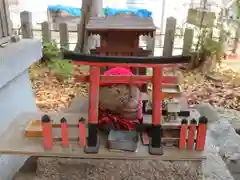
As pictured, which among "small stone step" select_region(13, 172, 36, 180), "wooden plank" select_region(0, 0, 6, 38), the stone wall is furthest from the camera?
"wooden plank" select_region(0, 0, 6, 38)

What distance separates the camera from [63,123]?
889 millimetres

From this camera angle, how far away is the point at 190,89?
119 inches

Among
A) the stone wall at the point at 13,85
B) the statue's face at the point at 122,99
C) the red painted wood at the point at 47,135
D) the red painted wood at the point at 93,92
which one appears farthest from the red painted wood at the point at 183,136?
the stone wall at the point at 13,85

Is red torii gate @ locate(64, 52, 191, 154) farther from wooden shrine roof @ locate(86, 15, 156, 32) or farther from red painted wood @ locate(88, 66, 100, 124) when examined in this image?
wooden shrine roof @ locate(86, 15, 156, 32)

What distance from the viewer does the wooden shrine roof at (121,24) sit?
0.86 m

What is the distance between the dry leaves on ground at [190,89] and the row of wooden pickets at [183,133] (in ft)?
5.46

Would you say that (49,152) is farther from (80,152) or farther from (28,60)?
(28,60)

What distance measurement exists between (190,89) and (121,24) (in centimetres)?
224

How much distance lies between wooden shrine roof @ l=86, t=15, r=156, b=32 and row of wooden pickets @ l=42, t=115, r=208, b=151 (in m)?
0.28

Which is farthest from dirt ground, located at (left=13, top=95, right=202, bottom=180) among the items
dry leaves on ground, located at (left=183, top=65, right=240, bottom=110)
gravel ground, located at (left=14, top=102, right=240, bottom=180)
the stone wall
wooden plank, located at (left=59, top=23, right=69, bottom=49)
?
wooden plank, located at (left=59, top=23, right=69, bottom=49)

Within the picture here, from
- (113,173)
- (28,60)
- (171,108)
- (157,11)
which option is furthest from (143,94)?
(157,11)

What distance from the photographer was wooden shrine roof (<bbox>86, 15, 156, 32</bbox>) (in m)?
0.86

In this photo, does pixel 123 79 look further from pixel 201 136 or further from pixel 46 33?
pixel 46 33

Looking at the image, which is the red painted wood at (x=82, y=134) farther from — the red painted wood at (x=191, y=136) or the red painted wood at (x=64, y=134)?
the red painted wood at (x=191, y=136)
